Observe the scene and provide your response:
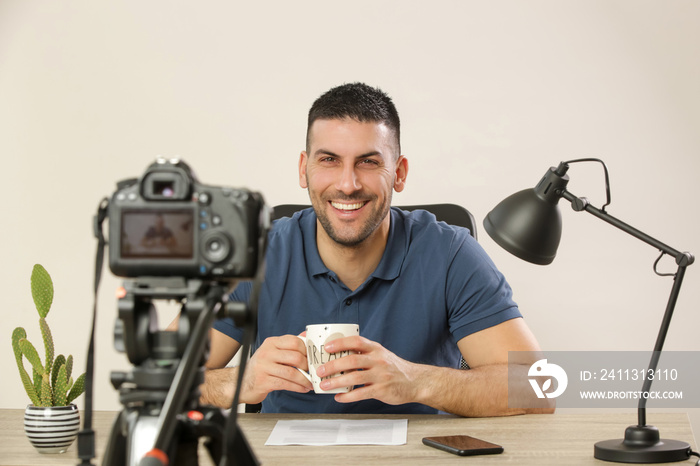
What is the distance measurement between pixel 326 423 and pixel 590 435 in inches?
19.0

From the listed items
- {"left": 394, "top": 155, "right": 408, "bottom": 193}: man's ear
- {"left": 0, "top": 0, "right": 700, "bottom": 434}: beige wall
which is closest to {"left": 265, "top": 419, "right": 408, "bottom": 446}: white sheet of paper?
{"left": 394, "top": 155, "right": 408, "bottom": 193}: man's ear

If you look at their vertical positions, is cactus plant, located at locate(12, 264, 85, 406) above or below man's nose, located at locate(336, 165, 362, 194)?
below

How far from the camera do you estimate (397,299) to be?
1.84 meters

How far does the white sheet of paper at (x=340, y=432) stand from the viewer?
4.08 feet

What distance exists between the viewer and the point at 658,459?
1155mm

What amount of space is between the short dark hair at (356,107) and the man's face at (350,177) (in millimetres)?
17

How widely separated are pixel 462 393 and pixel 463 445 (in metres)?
0.33

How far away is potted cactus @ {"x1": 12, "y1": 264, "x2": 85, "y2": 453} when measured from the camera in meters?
1.19

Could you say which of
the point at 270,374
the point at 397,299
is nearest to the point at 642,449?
the point at 270,374

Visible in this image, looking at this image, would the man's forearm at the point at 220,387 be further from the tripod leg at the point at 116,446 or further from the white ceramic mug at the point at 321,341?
the tripod leg at the point at 116,446

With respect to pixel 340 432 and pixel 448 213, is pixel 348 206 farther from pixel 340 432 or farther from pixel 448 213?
pixel 340 432

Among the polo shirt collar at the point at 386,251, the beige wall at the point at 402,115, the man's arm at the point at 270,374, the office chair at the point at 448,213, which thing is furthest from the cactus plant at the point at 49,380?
the beige wall at the point at 402,115

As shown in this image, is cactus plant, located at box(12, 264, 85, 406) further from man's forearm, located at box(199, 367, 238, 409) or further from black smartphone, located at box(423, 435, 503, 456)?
black smartphone, located at box(423, 435, 503, 456)

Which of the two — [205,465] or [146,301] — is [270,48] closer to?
[205,465]
